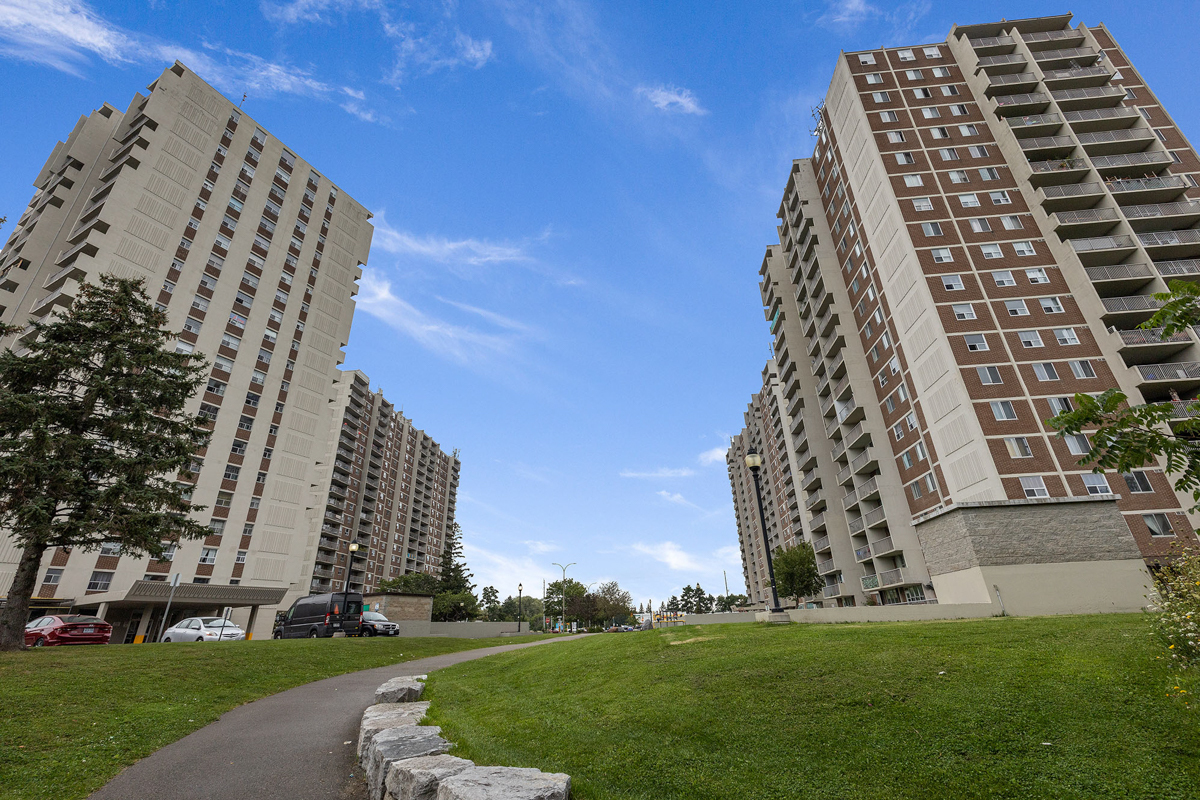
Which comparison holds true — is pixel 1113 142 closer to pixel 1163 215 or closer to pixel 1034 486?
pixel 1163 215

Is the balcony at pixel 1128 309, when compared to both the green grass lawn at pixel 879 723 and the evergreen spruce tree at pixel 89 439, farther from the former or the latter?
the evergreen spruce tree at pixel 89 439

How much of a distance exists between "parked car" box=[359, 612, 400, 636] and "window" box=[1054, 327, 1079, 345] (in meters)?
50.7

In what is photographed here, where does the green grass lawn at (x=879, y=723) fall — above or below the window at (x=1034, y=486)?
below

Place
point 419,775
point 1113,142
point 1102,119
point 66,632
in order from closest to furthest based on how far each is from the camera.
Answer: point 419,775 → point 66,632 → point 1113,142 → point 1102,119

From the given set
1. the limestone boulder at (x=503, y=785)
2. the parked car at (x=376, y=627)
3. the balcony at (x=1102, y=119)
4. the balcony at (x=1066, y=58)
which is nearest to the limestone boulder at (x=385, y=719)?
the limestone boulder at (x=503, y=785)

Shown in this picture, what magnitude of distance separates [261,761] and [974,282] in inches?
1993

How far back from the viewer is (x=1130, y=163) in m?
45.7

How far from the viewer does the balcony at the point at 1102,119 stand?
4709 cm

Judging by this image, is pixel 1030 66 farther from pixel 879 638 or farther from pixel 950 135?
pixel 879 638

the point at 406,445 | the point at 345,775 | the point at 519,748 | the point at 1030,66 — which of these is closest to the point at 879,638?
the point at 519,748

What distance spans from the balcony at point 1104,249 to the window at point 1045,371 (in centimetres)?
977

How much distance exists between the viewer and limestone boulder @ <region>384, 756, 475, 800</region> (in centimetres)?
557

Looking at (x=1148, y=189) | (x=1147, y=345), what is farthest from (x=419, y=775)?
(x=1148, y=189)

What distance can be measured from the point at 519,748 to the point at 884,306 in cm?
4969
